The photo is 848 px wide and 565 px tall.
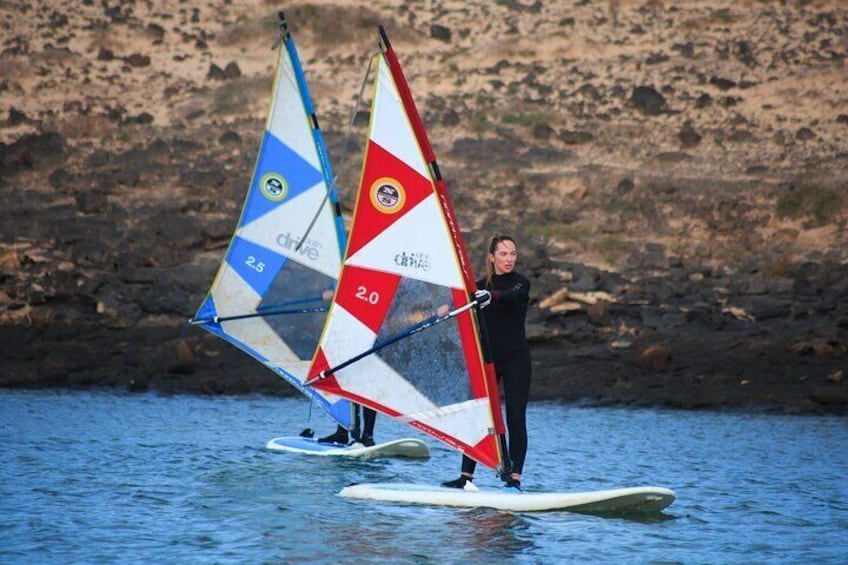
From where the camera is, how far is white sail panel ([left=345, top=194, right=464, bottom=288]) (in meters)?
12.0

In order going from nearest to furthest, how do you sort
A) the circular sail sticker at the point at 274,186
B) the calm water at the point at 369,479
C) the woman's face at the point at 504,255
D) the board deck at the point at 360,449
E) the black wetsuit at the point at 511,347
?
the calm water at the point at 369,479 → the woman's face at the point at 504,255 → the black wetsuit at the point at 511,347 → the board deck at the point at 360,449 → the circular sail sticker at the point at 274,186

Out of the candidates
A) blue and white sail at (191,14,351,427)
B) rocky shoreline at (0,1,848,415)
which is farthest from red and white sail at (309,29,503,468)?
Answer: rocky shoreline at (0,1,848,415)

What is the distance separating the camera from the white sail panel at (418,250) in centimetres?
1195

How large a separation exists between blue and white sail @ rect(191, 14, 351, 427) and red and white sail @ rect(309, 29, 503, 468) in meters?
4.53

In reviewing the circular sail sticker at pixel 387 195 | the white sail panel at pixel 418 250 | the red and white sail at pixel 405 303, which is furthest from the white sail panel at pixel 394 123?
Answer: the white sail panel at pixel 418 250

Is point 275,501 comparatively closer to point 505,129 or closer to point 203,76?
point 505,129

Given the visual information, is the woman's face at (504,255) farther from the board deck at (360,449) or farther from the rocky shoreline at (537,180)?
the rocky shoreline at (537,180)

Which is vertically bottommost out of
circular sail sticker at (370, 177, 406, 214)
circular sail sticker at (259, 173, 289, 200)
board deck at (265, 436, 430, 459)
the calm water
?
the calm water

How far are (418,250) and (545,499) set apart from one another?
8.10 ft

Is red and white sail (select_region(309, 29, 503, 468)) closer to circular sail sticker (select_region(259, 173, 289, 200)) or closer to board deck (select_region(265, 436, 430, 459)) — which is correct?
board deck (select_region(265, 436, 430, 459))

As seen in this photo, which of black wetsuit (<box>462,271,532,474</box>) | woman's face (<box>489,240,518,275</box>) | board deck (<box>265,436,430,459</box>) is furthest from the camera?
board deck (<box>265,436,430,459</box>)

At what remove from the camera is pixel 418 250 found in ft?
39.8

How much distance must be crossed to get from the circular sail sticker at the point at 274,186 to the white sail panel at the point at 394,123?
5445mm

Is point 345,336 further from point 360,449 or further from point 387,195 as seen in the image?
point 360,449
